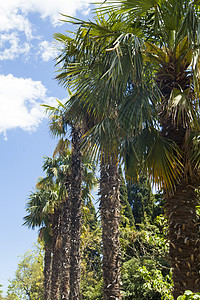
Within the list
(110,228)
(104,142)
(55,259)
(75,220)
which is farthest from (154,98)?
(55,259)

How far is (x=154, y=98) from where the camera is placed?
559cm

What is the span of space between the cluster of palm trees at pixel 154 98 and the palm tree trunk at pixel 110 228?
3.97 ft

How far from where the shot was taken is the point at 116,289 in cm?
707

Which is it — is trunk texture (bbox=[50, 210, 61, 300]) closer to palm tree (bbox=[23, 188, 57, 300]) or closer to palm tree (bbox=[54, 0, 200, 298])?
palm tree (bbox=[23, 188, 57, 300])

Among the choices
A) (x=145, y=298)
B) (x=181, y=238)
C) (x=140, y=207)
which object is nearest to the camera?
(x=181, y=238)

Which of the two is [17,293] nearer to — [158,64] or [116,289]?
[116,289]

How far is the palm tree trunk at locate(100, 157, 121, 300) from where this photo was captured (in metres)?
7.09

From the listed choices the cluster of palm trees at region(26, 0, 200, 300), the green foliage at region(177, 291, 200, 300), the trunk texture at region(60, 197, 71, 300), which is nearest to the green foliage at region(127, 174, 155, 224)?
the trunk texture at region(60, 197, 71, 300)

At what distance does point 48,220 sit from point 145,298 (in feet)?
26.9

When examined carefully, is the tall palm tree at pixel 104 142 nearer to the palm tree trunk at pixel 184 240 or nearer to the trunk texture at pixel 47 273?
the palm tree trunk at pixel 184 240

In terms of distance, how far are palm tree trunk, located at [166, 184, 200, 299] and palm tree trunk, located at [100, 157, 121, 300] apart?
6.20 feet

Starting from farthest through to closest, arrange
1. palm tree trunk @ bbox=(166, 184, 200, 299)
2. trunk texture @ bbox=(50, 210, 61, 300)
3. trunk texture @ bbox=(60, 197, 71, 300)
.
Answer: trunk texture @ bbox=(50, 210, 61, 300) → trunk texture @ bbox=(60, 197, 71, 300) → palm tree trunk @ bbox=(166, 184, 200, 299)

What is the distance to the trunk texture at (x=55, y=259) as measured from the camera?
58.3ft

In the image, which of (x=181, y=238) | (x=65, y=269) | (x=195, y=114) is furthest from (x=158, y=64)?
(x=65, y=269)
